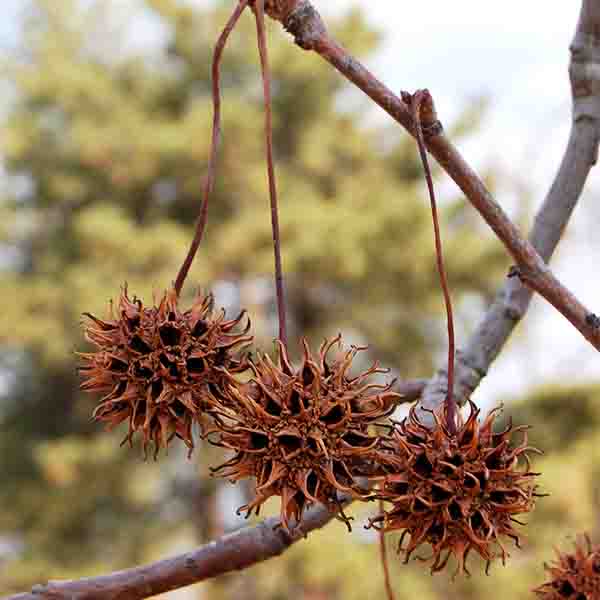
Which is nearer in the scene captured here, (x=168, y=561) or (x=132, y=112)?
(x=168, y=561)

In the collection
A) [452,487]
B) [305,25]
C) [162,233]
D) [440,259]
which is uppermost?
[162,233]

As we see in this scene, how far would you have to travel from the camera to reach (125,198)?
13352 mm

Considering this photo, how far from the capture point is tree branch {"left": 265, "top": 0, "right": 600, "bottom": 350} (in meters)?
1.01

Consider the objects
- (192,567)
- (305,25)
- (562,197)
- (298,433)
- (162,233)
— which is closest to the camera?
(298,433)

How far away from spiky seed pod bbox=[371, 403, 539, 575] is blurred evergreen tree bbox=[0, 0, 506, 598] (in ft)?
34.9

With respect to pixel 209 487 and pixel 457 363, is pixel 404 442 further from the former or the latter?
pixel 209 487

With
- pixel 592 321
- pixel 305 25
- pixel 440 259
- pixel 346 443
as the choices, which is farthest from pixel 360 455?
pixel 305 25

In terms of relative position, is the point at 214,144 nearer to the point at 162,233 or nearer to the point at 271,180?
the point at 271,180

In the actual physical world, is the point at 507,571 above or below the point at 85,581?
above

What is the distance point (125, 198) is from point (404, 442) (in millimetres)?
12718

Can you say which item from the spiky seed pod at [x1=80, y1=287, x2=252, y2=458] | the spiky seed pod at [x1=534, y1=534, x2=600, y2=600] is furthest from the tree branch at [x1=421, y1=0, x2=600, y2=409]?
the spiky seed pod at [x1=80, y1=287, x2=252, y2=458]

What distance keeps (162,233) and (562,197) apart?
35.8 ft

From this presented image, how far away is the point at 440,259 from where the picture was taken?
0.93 m

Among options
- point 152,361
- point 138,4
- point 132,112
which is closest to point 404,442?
point 152,361
